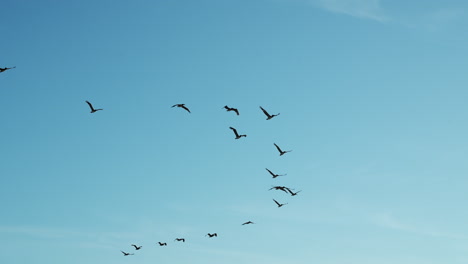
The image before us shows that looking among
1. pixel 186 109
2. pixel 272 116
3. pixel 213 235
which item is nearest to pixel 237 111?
pixel 186 109

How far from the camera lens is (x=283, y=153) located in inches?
3472

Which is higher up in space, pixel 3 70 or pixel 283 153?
pixel 283 153

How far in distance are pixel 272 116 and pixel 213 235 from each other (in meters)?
30.9

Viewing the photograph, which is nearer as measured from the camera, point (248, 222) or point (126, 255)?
point (248, 222)

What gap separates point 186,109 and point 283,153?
20.0 meters

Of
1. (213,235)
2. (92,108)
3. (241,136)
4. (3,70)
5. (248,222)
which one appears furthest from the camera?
(213,235)

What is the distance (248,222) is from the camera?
97438mm

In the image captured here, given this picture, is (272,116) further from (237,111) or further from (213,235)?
(213,235)

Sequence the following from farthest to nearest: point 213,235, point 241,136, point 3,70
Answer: point 213,235 → point 241,136 → point 3,70

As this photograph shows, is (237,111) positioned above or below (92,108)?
below

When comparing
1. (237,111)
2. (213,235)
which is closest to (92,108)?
(237,111)

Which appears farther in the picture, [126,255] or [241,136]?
[126,255]

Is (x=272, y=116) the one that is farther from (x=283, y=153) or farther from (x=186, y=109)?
(x=186, y=109)

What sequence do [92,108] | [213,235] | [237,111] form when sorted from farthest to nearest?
[213,235], [92,108], [237,111]
